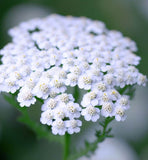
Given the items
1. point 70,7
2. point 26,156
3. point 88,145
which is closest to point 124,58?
point 88,145

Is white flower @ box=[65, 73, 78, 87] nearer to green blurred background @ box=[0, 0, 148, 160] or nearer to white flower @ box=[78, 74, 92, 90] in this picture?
white flower @ box=[78, 74, 92, 90]

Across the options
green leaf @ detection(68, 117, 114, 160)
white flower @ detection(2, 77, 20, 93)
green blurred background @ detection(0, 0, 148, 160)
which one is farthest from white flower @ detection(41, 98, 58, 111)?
green blurred background @ detection(0, 0, 148, 160)

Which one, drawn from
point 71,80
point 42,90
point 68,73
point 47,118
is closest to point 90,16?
point 68,73

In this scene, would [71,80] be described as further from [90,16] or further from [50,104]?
[90,16]

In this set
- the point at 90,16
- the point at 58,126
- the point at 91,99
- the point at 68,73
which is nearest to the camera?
the point at 58,126

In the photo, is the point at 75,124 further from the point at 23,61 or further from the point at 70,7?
the point at 70,7

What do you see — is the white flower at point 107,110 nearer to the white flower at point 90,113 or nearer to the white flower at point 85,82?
the white flower at point 90,113
